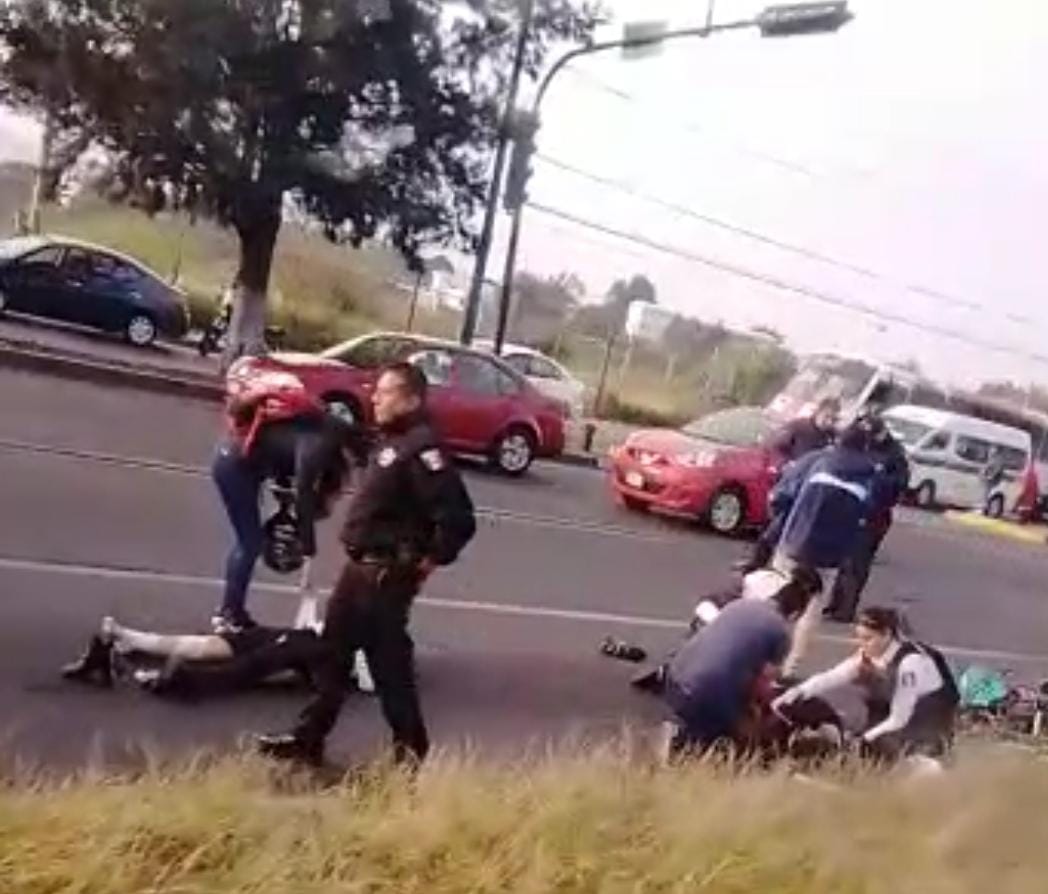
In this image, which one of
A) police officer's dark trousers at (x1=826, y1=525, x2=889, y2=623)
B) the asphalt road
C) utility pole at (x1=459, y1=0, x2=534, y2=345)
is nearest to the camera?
the asphalt road

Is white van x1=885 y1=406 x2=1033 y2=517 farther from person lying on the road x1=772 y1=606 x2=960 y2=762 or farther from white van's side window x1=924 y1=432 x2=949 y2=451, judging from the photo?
person lying on the road x1=772 y1=606 x2=960 y2=762

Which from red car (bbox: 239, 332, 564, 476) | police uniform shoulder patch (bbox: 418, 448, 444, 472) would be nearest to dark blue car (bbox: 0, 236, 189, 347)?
red car (bbox: 239, 332, 564, 476)

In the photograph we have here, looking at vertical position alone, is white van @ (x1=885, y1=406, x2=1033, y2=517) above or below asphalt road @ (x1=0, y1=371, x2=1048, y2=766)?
above

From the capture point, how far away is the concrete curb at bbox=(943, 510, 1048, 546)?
28938 mm

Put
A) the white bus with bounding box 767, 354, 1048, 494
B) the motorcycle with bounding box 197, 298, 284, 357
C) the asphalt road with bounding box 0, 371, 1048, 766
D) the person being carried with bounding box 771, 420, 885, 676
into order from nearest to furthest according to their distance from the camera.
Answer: the asphalt road with bounding box 0, 371, 1048, 766 → the person being carried with bounding box 771, 420, 885, 676 → the motorcycle with bounding box 197, 298, 284, 357 → the white bus with bounding box 767, 354, 1048, 494

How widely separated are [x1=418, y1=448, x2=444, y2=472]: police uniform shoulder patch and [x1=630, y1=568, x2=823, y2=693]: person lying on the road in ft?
5.39

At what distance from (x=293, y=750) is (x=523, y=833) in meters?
1.47

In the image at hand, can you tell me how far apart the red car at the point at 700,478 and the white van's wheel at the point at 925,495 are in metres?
14.6

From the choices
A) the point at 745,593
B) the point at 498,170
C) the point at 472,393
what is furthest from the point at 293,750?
the point at 498,170

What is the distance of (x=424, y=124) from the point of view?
860 inches

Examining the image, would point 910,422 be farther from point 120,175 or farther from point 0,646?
point 0,646

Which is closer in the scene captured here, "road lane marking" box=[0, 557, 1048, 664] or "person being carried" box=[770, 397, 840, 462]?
"road lane marking" box=[0, 557, 1048, 664]

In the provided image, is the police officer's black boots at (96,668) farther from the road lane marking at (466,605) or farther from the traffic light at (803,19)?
the traffic light at (803,19)

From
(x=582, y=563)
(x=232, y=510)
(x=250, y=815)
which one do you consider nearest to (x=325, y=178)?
(x=582, y=563)
